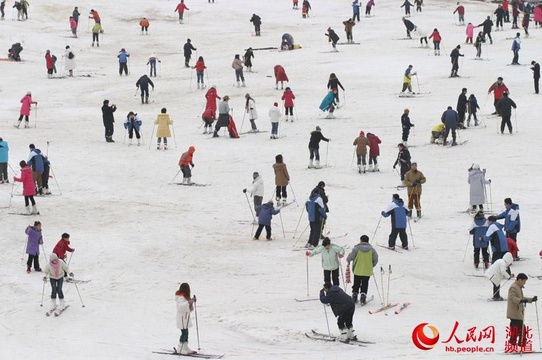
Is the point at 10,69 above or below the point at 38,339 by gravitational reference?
above

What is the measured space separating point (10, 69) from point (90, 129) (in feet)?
43.6

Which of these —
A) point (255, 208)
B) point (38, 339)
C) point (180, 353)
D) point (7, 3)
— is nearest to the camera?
point (180, 353)

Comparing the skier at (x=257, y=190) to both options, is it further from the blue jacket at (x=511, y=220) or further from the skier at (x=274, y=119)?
the skier at (x=274, y=119)

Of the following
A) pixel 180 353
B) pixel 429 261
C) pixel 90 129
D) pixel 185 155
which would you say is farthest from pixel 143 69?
pixel 180 353

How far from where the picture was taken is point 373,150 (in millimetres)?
31219

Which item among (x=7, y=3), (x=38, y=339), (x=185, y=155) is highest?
(x=7, y=3)

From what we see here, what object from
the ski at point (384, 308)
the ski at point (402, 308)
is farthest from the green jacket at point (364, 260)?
the ski at point (402, 308)

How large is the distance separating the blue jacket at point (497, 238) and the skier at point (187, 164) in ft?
34.8

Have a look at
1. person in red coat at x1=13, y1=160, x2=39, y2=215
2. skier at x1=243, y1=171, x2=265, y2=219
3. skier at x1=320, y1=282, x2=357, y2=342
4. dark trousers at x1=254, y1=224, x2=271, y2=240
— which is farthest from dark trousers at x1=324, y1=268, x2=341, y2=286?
person in red coat at x1=13, y1=160, x2=39, y2=215

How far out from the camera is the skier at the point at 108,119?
1430 inches

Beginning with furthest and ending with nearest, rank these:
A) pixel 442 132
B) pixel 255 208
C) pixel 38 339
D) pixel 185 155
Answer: pixel 442 132
pixel 185 155
pixel 255 208
pixel 38 339

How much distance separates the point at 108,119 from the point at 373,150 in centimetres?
993

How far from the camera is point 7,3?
6400 centimetres

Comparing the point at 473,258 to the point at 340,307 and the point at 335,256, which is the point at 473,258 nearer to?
the point at 335,256
